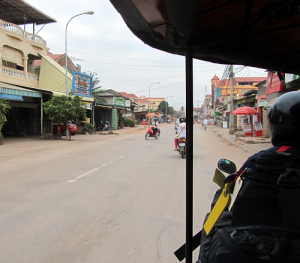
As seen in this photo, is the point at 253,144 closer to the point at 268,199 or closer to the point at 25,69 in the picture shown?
the point at 268,199

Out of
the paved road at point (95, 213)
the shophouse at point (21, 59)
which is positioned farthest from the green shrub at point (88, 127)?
the paved road at point (95, 213)

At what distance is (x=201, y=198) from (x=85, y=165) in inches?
177

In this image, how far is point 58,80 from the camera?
2389cm

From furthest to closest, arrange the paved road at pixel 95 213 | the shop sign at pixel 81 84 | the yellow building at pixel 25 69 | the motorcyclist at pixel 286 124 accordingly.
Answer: the shop sign at pixel 81 84
the yellow building at pixel 25 69
the paved road at pixel 95 213
the motorcyclist at pixel 286 124

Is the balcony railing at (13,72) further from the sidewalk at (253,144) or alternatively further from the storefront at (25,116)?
the sidewalk at (253,144)

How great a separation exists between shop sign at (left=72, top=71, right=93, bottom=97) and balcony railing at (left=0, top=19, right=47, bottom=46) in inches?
230

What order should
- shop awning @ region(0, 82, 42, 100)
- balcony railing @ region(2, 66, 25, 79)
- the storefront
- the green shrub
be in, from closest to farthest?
1. shop awning @ region(0, 82, 42, 100)
2. balcony railing @ region(2, 66, 25, 79)
3. the storefront
4. the green shrub

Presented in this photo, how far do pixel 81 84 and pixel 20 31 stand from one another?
6558 mm

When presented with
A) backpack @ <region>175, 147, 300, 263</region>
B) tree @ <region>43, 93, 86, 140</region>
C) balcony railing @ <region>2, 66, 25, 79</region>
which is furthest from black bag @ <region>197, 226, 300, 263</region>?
balcony railing @ <region>2, 66, 25, 79</region>

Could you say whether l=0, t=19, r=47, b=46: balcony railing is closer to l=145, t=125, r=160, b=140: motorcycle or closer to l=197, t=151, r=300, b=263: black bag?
l=145, t=125, r=160, b=140: motorcycle

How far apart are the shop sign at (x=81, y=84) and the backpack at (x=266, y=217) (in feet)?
65.8

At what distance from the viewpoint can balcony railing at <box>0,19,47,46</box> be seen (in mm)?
18672

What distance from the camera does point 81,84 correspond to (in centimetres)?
→ 2078

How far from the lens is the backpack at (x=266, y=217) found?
986 mm
